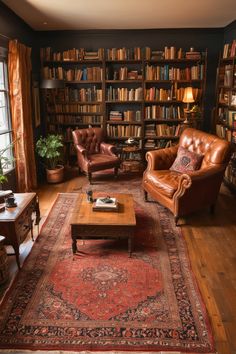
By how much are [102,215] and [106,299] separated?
87 centimetres

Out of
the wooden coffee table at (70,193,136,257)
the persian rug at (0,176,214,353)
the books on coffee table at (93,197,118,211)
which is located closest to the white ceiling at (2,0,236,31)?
the books on coffee table at (93,197,118,211)

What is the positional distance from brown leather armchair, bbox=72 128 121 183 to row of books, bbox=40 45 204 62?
1375mm

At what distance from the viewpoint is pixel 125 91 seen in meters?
5.70

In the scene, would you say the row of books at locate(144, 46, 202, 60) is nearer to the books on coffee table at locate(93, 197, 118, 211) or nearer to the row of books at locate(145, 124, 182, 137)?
the row of books at locate(145, 124, 182, 137)

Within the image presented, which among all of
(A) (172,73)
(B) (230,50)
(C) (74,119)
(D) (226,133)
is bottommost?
(D) (226,133)

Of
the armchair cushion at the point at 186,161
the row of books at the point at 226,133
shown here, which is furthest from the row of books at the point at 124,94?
the armchair cushion at the point at 186,161

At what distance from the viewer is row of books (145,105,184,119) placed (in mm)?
5766

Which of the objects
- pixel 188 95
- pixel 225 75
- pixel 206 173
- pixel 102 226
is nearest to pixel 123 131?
pixel 188 95

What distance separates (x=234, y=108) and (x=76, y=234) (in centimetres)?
329

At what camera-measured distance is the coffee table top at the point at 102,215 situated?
2809 mm

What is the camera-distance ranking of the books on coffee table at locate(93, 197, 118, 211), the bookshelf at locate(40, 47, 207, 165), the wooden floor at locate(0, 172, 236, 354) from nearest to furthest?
the wooden floor at locate(0, 172, 236, 354) < the books on coffee table at locate(93, 197, 118, 211) < the bookshelf at locate(40, 47, 207, 165)

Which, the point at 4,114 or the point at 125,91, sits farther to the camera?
the point at 125,91

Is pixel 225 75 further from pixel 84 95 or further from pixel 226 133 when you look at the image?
pixel 84 95

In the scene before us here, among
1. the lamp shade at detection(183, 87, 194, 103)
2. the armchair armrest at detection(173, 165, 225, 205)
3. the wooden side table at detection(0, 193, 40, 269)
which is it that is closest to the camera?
the wooden side table at detection(0, 193, 40, 269)
